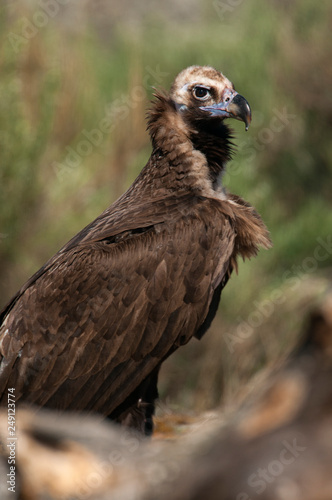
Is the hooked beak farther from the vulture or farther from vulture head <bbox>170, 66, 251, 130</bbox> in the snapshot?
the vulture

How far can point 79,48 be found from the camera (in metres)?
11.3

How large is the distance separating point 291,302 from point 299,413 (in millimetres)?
6085

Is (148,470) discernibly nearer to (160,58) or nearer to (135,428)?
(135,428)

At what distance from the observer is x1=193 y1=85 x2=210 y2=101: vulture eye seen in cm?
414

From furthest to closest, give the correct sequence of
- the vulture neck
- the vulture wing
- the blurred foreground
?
the vulture neck
the vulture wing
the blurred foreground

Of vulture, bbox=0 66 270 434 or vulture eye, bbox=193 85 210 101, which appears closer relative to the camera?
vulture, bbox=0 66 270 434

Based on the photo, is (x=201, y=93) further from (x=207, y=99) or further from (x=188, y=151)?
(x=188, y=151)

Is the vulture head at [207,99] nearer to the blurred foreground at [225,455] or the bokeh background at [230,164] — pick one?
the bokeh background at [230,164]

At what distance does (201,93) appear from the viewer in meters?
4.16

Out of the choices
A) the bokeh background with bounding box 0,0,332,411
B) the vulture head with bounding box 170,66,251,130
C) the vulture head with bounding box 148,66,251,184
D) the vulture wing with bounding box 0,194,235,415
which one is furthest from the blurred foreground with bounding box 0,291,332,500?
the bokeh background with bounding box 0,0,332,411

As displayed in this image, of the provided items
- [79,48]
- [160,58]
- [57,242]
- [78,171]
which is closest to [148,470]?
[57,242]

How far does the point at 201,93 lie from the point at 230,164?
295 cm

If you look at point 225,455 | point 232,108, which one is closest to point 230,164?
point 232,108

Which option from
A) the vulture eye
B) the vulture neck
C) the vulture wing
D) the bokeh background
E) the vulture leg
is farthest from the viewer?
the bokeh background
